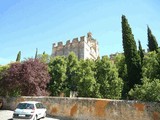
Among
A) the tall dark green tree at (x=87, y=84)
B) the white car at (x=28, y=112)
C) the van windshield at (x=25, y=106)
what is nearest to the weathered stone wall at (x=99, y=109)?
the white car at (x=28, y=112)

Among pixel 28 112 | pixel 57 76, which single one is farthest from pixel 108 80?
pixel 28 112

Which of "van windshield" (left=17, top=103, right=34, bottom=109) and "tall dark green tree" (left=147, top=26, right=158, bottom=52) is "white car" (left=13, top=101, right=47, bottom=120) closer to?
"van windshield" (left=17, top=103, right=34, bottom=109)

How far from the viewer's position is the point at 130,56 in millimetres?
27672

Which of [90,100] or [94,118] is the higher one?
[90,100]

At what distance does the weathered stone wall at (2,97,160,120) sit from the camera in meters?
12.7

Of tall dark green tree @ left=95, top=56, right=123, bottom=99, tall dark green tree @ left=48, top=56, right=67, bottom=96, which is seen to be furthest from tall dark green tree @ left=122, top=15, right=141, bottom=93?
tall dark green tree @ left=48, top=56, right=67, bottom=96

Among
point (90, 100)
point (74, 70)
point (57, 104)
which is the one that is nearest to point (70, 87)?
point (74, 70)

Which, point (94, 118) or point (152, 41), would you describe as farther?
point (152, 41)

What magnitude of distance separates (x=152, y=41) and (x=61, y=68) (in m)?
19.4

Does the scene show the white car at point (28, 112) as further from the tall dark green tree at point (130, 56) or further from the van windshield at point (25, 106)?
the tall dark green tree at point (130, 56)

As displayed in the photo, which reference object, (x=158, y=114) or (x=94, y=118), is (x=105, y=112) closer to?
(x=94, y=118)

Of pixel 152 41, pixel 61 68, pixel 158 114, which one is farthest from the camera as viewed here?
pixel 152 41

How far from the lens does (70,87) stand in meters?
37.8

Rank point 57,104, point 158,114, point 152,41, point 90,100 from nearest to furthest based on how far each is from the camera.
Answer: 1. point 158,114
2. point 90,100
3. point 57,104
4. point 152,41
